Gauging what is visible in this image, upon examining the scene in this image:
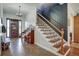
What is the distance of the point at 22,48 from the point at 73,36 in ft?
2.28

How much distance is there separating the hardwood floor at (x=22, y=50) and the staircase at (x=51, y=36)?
132 millimetres

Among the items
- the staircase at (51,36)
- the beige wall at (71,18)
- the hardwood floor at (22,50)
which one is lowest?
the hardwood floor at (22,50)

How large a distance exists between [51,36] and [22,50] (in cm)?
43

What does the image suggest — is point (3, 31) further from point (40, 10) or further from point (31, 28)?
point (40, 10)

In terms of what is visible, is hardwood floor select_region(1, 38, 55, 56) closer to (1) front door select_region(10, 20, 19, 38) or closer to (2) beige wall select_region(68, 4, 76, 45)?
(1) front door select_region(10, 20, 19, 38)

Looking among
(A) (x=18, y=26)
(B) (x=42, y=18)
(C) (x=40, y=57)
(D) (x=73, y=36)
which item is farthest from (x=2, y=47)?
(D) (x=73, y=36)

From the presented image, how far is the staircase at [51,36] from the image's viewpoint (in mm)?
1945

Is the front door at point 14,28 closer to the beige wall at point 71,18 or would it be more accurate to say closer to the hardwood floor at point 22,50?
the hardwood floor at point 22,50

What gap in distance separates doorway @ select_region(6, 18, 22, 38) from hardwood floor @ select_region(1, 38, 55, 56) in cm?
8

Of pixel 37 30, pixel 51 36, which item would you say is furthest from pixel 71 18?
pixel 37 30

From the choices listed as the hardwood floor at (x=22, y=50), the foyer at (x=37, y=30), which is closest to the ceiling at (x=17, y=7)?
the foyer at (x=37, y=30)

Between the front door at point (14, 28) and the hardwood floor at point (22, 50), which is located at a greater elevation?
the front door at point (14, 28)

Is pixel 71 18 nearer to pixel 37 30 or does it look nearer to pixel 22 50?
pixel 37 30

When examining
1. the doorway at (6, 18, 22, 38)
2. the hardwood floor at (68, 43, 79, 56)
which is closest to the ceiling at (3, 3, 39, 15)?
the doorway at (6, 18, 22, 38)
